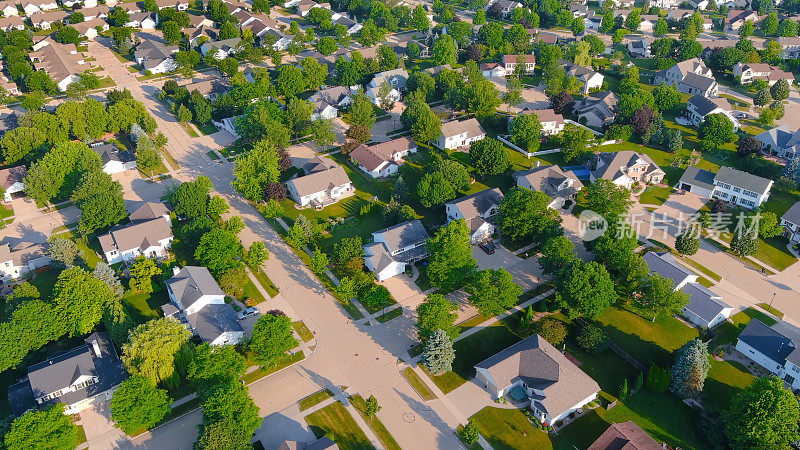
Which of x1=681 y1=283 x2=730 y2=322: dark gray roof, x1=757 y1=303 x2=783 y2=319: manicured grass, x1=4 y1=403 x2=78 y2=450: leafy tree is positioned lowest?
x1=757 y1=303 x2=783 y2=319: manicured grass

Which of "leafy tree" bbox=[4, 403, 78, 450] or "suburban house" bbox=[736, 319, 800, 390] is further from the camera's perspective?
"suburban house" bbox=[736, 319, 800, 390]

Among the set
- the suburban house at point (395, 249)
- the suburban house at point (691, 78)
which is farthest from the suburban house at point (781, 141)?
the suburban house at point (395, 249)

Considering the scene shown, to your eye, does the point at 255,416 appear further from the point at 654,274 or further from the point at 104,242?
the point at 654,274

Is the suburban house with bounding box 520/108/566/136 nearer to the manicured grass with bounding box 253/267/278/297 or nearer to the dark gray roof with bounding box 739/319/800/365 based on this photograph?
the dark gray roof with bounding box 739/319/800/365

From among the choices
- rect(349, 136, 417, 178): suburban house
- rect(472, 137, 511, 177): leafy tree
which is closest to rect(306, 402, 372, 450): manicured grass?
rect(349, 136, 417, 178): suburban house

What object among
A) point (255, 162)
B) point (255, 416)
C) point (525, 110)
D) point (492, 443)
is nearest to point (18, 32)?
point (255, 162)

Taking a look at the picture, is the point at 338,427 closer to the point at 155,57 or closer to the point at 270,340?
the point at 270,340

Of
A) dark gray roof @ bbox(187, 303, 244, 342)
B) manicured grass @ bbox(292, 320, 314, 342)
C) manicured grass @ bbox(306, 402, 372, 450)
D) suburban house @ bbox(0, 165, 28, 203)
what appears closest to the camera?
manicured grass @ bbox(306, 402, 372, 450)

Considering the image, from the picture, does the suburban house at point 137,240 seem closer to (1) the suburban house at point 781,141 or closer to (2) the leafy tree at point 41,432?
(2) the leafy tree at point 41,432
